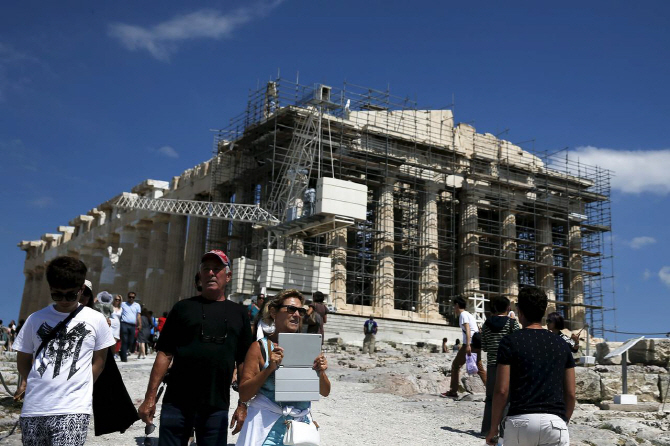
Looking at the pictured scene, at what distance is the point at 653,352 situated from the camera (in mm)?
15648

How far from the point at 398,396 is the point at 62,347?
908 centimetres

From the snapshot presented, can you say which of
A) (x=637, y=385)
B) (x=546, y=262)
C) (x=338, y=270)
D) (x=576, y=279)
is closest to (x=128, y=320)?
(x=637, y=385)

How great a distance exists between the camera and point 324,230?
3238 centimetres

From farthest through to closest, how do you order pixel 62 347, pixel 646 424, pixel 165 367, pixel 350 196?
pixel 350 196 < pixel 646 424 < pixel 165 367 < pixel 62 347

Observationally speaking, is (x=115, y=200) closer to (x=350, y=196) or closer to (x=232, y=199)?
(x=232, y=199)

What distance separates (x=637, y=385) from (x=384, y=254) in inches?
935

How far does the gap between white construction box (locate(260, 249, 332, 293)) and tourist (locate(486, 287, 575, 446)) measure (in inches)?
1047

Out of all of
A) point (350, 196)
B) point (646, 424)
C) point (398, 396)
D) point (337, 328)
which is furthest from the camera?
point (337, 328)

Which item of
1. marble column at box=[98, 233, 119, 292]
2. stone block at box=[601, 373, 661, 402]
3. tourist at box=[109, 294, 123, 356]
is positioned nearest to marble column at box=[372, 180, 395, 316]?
marble column at box=[98, 233, 119, 292]

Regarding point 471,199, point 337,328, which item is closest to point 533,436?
point 337,328

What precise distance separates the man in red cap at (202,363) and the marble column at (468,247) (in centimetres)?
3608

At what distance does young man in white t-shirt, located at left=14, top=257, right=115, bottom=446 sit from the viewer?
14.3 ft

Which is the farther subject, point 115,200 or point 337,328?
point 115,200

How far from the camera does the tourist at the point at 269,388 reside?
179 inches
